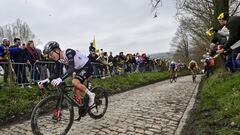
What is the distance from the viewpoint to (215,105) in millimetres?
A: 10305

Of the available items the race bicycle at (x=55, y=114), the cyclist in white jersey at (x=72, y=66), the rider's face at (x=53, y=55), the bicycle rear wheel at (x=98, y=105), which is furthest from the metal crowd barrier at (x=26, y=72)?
the race bicycle at (x=55, y=114)

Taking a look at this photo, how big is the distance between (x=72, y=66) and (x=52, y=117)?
4.21 ft

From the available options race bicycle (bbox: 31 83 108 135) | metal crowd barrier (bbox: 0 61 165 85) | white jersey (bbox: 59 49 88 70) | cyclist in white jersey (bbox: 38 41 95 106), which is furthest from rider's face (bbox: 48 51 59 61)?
metal crowd barrier (bbox: 0 61 165 85)

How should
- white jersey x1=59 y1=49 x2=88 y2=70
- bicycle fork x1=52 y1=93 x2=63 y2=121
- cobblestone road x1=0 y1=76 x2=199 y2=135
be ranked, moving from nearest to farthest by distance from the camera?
bicycle fork x1=52 y1=93 x2=63 y2=121
white jersey x1=59 y1=49 x2=88 y2=70
cobblestone road x1=0 y1=76 x2=199 y2=135

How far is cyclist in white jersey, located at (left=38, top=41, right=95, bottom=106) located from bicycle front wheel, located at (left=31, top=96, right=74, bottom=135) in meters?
0.47

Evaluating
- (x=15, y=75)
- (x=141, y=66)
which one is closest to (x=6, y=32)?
(x=141, y=66)

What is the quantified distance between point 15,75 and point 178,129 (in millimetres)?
7874

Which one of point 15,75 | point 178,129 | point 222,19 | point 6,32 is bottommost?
point 178,129

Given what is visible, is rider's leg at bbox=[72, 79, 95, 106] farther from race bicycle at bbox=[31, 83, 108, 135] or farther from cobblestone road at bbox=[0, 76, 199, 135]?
cobblestone road at bbox=[0, 76, 199, 135]

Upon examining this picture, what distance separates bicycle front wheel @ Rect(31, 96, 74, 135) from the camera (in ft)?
23.6

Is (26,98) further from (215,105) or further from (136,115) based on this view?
(215,105)

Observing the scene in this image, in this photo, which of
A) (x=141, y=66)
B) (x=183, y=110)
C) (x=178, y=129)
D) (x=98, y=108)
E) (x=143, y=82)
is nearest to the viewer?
(x=178, y=129)

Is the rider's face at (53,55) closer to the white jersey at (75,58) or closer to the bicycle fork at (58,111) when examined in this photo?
the white jersey at (75,58)

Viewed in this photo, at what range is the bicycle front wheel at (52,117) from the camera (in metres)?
7.19
